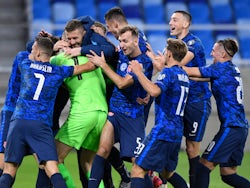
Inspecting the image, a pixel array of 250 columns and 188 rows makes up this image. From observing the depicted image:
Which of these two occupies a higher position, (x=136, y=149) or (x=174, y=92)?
(x=174, y=92)

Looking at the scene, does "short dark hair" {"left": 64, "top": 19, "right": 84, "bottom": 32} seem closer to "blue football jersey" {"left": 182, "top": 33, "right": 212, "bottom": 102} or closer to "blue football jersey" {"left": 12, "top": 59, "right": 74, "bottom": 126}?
"blue football jersey" {"left": 12, "top": 59, "right": 74, "bottom": 126}

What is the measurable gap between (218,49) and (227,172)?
4.08 ft

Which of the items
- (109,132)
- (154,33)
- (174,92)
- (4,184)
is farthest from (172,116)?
(154,33)

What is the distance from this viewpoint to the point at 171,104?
28.9ft

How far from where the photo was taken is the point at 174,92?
8.78 m

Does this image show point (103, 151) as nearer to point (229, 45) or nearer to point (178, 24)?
point (229, 45)

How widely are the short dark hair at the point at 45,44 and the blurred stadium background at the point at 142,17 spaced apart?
6687 mm

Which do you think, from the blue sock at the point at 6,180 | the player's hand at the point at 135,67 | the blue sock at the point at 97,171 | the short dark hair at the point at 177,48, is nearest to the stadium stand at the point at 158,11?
the blue sock at the point at 97,171

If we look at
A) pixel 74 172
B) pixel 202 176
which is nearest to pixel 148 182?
pixel 202 176

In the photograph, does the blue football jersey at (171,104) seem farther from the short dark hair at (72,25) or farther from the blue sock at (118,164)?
the blue sock at (118,164)

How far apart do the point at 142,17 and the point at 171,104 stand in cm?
1047

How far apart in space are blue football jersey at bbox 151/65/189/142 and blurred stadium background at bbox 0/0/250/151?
7.16m

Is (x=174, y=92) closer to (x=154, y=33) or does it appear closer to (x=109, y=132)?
(x=109, y=132)

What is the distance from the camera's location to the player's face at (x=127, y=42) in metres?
9.17
